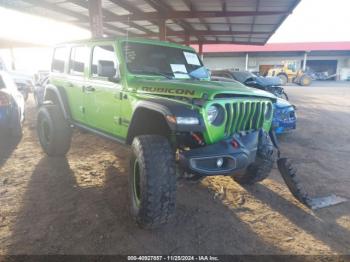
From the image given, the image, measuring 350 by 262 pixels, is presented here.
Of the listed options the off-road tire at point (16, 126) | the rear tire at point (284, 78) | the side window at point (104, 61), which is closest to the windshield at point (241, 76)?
the side window at point (104, 61)

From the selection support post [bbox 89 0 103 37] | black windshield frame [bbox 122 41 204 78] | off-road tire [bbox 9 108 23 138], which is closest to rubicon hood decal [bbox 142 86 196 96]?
black windshield frame [bbox 122 41 204 78]

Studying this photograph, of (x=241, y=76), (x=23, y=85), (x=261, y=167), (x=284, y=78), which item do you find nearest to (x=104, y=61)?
(x=261, y=167)

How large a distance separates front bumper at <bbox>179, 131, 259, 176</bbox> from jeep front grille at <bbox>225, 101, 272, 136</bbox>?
0.14 m

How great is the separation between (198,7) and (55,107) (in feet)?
23.6

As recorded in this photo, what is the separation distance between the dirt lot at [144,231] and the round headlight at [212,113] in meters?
1.23

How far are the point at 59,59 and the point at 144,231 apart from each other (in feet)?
12.8

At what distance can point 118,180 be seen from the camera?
4.53 meters

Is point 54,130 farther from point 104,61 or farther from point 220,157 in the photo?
point 220,157

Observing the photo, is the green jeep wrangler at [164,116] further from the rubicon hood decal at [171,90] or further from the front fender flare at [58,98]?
the front fender flare at [58,98]

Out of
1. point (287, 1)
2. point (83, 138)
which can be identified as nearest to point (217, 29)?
point (287, 1)

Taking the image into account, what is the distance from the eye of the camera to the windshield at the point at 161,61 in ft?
12.9

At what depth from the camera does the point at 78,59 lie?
192 inches

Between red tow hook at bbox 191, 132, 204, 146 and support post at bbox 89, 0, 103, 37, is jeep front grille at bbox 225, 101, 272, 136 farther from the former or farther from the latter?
support post at bbox 89, 0, 103, 37

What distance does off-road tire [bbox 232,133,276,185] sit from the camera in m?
3.45
